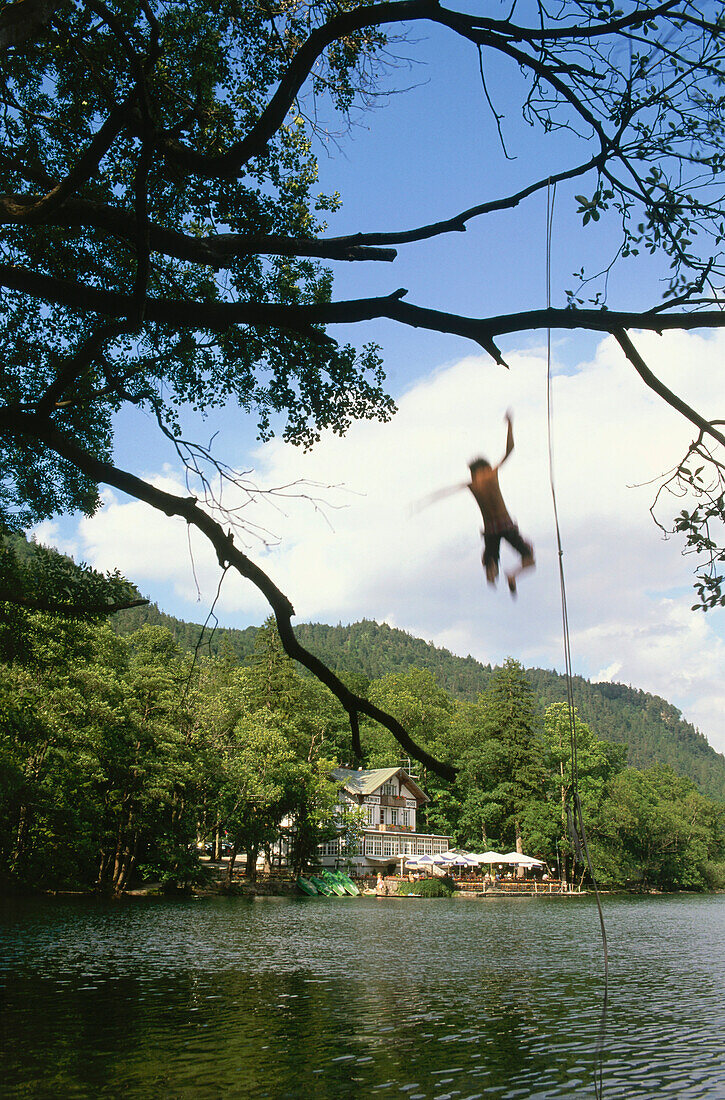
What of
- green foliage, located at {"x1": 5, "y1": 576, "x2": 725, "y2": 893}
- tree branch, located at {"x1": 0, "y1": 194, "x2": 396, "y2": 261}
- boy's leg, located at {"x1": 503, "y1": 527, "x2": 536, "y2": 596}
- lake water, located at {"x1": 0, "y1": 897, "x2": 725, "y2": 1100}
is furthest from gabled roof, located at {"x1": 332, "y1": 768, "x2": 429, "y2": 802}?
boy's leg, located at {"x1": 503, "y1": 527, "x2": 536, "y2": 596}

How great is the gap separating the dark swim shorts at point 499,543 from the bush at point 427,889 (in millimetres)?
52933

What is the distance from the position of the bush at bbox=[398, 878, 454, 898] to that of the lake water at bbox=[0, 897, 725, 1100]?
109ft

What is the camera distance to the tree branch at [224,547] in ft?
15.3

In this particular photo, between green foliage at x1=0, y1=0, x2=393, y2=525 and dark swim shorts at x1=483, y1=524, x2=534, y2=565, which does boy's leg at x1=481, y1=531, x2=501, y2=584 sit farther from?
green foliage at x1=0, y1=0, x2=393, y2=525

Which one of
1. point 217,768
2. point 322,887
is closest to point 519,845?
point 322,887

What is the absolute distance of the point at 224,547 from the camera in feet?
17.9

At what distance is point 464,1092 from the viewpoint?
23.4 feet

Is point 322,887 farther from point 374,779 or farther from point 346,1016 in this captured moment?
point 346,1016

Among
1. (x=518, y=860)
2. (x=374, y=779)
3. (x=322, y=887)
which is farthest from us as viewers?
(x=374, y=779)

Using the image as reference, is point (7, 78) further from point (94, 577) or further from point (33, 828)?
point (33, 828)

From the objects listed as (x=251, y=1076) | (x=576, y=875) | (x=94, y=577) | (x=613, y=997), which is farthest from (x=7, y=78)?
(x=576, y=875)

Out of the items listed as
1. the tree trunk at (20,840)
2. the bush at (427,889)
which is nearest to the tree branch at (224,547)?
the tree trunk at (20,840)

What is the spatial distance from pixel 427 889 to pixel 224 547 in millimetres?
52324

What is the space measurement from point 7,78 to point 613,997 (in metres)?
14.1
